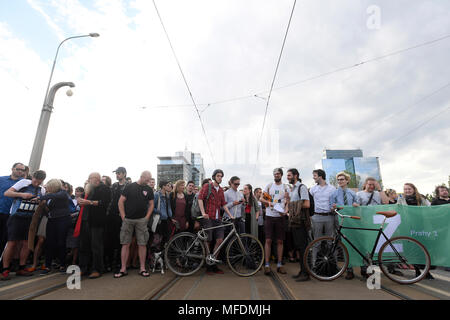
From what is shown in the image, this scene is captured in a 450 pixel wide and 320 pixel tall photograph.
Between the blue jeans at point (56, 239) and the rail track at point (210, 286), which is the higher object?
the blue jeans at point (56, 239)

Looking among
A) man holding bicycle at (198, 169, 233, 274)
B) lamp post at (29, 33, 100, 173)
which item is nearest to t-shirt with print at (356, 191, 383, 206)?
man holding bicycle at (198, 169, 233, 274)

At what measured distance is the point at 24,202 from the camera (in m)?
4.53

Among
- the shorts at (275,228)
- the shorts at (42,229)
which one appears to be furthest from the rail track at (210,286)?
the shorts at (42,229)

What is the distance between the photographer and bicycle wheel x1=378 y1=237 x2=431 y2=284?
405 centimetres

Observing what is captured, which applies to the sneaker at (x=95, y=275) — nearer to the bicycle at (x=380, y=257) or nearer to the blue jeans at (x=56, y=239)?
the blue jeans at (x=56, y=239)

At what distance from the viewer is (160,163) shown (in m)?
137

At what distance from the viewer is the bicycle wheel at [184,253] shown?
178 inches

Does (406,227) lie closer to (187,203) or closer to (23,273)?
(187,203)

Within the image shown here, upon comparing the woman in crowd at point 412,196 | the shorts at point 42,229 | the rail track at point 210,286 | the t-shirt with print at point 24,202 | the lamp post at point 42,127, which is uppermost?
the lamp post at point 42,127

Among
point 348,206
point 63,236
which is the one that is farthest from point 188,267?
point 348,206

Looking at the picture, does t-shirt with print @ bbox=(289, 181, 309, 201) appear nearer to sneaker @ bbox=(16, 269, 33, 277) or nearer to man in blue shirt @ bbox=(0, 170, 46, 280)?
man in blue shirt @ bbox=(0, 170, 46, 280)

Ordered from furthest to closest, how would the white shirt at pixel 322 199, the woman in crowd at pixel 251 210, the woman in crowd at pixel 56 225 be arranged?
the woman in crowd at pixel 251 210 → the woman in crowd at pixel 56 225 → the white shirt at pixel 322 199

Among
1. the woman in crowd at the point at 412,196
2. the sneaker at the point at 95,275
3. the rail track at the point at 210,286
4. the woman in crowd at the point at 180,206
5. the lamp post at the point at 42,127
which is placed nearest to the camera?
the rail track at the point at 210,286

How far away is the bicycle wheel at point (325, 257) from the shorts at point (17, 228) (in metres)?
5.21
